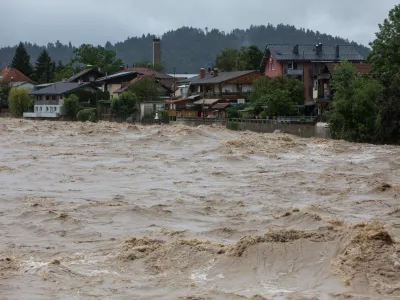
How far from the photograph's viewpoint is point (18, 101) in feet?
328

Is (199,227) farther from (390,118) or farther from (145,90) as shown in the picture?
(145,90)

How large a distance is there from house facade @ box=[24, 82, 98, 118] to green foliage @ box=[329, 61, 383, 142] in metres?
48.4

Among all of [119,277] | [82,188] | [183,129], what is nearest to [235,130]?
[183,129]

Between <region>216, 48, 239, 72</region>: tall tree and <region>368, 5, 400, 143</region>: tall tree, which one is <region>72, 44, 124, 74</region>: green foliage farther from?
<region>368, 5, 400, 143</region>: tall tree

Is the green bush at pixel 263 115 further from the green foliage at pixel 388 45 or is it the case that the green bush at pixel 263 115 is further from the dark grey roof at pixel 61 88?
the dark grey roof at pixel 61 88

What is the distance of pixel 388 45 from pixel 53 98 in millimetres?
53255

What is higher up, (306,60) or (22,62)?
(22,62)

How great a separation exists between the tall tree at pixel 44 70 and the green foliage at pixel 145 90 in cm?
4145

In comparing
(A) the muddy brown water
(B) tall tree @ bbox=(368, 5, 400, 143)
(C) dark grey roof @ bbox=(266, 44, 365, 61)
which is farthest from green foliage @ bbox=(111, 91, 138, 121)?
(A) the muddy brown water

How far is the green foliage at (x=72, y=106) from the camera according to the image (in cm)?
8856

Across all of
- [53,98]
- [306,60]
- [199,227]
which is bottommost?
[199,227]

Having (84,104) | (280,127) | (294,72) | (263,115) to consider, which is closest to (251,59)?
(294,72)

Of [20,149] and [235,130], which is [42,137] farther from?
[235,130]

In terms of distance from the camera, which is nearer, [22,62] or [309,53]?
[309,53]
